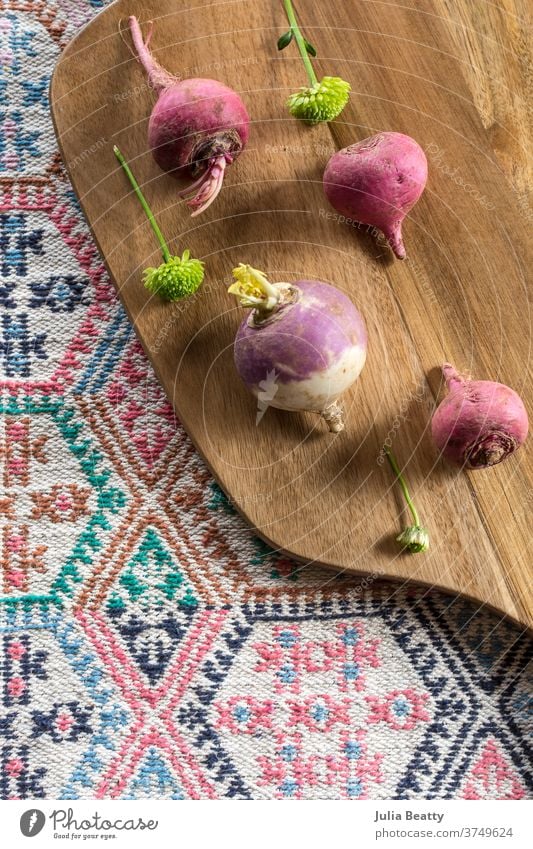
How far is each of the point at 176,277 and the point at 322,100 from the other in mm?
182

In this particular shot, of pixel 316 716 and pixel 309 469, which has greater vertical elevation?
pixel 309 469

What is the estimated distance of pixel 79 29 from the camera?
79 cm

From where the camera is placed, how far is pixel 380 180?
0.71 m

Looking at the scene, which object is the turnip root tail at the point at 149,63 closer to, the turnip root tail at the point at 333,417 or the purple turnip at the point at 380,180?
the purple turnip at the point at 380,180

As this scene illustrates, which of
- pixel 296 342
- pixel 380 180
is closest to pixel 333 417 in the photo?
pixel 296 342

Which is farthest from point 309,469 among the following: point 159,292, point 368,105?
point 368,105

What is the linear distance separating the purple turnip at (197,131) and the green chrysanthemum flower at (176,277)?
0.05 metres

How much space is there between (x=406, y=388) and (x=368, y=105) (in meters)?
0.24

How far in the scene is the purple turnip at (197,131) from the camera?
2.36 feet

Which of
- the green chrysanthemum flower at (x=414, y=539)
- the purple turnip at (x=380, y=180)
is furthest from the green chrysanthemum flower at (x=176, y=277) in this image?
the green chrysanthemum flower at (x=414, y=539)

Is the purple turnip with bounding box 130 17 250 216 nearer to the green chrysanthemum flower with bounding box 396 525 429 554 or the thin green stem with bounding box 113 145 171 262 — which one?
the thin green stem with bounding box 113 145 171 262
